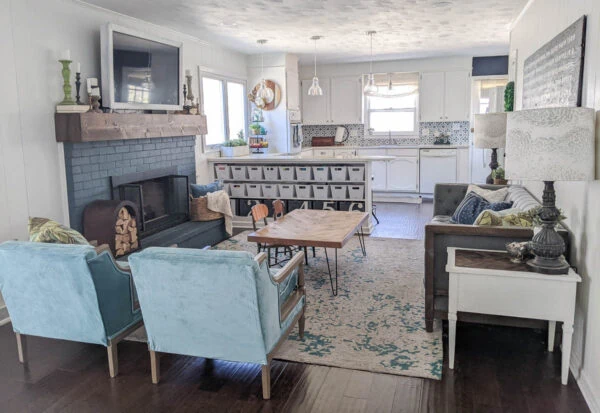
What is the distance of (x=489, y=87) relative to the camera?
8.99 metres

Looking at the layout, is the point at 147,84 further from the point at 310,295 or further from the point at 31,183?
the point at 310,295

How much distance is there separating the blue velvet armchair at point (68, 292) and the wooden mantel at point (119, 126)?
5.44 ft

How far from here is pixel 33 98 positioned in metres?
4.03

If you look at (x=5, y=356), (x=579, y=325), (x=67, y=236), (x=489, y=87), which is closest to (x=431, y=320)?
(x=579, y=325)

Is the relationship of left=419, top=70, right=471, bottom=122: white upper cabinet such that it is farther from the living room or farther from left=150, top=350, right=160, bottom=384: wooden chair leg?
left=150, top=350, right=160, bottom=384: wooden chair leg

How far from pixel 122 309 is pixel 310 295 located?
165 centimetres

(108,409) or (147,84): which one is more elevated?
(147,84)

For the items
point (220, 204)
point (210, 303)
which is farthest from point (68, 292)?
point (220, 204)

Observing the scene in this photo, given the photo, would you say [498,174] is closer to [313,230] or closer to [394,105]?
[313,230]

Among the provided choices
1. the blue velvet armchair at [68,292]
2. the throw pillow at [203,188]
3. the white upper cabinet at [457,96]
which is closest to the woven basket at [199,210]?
the throw pillow at [203,188]

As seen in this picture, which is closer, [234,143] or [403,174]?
[234,143]

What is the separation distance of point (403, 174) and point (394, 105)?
1.38 meters

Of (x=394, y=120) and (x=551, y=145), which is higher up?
(x=394, y=120)

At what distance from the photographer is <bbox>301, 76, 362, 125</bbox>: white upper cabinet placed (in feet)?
31.3
